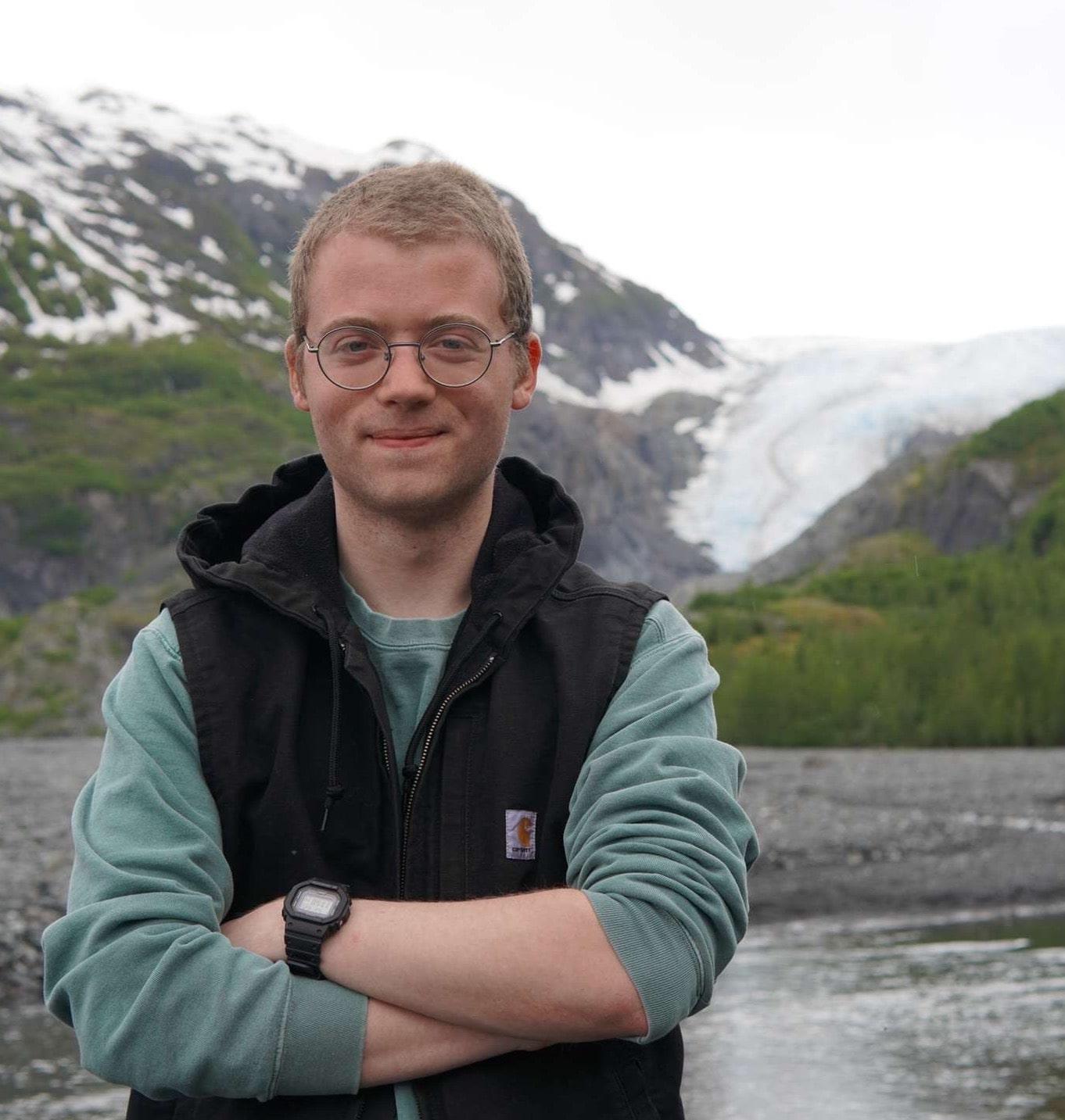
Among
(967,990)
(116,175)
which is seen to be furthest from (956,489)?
(116,175)

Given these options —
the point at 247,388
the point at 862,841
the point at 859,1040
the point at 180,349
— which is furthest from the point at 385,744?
the point at 180,349

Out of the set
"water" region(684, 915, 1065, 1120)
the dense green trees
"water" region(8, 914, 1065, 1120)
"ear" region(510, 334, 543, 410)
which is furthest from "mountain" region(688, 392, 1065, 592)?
"ear" region(510, 334, 543, 410)

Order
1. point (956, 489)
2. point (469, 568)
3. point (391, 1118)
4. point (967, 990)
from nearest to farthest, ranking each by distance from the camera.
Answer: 1. point (391, 1118)
2. point (469, 568)
3. point (967, 990)
4. point (956, 489)

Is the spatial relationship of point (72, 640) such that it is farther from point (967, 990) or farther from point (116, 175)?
point (116, 175)

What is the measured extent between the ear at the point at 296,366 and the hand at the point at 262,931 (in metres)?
0.71

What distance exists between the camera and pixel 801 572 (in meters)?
48.8

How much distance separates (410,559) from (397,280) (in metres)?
0.40

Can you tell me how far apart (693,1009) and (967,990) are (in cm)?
719

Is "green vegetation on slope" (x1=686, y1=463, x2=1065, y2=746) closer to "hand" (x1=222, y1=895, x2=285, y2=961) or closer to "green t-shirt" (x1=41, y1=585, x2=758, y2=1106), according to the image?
"green t-shirt" (x1=41, y1=585, x2=758, y2=1106)

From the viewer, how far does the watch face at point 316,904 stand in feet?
6.81

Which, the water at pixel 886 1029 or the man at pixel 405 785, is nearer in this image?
the man at pixel 405 785

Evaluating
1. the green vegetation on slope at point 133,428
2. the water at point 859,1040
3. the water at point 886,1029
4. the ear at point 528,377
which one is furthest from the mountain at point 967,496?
the ear at point 528,377

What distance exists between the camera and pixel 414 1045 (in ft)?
6.68

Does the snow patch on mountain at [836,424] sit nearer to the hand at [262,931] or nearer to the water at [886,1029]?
the water at [886,1029]
